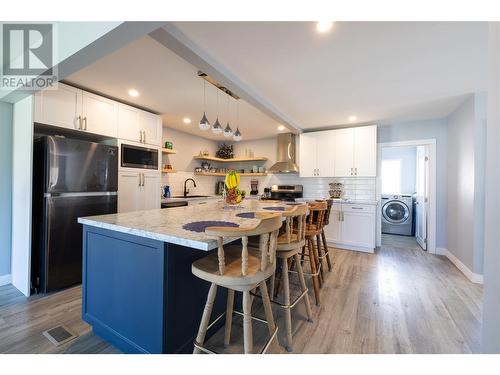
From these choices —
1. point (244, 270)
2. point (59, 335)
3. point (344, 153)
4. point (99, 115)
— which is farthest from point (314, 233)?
point (99, 115)

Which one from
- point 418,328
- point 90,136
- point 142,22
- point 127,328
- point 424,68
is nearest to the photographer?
point 142,22

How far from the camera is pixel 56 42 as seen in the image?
156 centimetres

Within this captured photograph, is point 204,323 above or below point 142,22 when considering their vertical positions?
below

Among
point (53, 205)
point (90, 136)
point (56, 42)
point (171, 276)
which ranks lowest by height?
point (171, 276)

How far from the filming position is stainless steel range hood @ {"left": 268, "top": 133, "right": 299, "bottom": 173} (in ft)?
15.8

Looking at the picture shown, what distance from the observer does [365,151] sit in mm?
4082

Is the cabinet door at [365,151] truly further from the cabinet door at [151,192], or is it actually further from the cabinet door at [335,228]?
the cabinet door at [151,192]

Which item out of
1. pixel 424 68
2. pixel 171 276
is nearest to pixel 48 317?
pixel 171 276

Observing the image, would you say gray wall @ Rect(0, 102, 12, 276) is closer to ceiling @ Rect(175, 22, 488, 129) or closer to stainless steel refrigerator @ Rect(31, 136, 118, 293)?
stainless steel refrigerator @ Rect(31, 136, 118, 293)

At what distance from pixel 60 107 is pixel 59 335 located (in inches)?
90.7

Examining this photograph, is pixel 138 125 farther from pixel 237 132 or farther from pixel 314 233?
pixel 314 233

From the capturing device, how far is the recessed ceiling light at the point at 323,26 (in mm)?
1590
